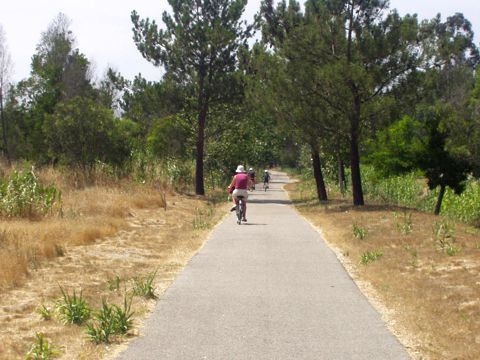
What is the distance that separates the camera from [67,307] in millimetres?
7828

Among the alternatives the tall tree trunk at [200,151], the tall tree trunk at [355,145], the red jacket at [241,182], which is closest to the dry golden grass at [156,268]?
the red jacket at [241,182]

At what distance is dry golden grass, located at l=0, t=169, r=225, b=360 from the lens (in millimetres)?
7285

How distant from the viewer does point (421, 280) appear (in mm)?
10594

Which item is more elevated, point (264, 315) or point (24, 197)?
point (24, 197)

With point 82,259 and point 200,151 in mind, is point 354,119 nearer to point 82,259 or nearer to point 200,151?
point 200,151

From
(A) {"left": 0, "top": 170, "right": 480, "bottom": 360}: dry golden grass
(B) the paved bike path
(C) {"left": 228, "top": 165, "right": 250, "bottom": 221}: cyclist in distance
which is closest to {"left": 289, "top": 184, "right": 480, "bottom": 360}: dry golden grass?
(A) {"left": 0, "top": 170, "right": 480, "bottom": 360}: dry golden grass

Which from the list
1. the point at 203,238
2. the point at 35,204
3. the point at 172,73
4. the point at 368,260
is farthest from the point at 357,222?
the point at 172,73

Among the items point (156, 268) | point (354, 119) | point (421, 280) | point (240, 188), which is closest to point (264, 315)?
point (421, 280)

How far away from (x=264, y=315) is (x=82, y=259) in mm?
5269

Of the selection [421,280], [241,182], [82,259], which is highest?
[241,182]

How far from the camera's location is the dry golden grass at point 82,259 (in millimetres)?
7285

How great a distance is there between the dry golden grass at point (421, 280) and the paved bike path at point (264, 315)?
28 centimetres

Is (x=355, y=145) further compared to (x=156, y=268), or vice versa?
(x=355, y=145)

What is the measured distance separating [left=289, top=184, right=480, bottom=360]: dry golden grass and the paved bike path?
0.28 m
